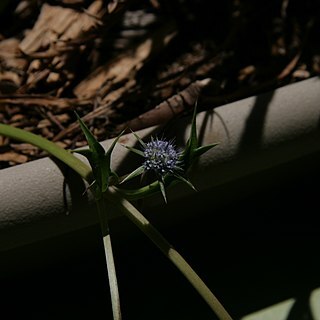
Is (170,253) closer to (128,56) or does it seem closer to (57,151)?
(57,151)

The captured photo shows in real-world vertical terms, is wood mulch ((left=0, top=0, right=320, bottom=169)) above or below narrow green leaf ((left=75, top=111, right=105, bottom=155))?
above

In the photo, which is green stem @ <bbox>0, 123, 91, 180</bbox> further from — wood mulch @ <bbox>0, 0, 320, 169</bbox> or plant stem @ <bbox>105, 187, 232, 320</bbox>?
wood mulch @ <bbox>0, 0, 320, 169</bbox>

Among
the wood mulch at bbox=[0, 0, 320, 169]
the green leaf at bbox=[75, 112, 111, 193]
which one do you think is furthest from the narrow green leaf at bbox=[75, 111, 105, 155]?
the wood mulch at bbox=[0, 0, 320, 169]

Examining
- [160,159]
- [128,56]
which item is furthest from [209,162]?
[128,56]

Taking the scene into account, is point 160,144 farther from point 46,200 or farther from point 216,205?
point 216,205

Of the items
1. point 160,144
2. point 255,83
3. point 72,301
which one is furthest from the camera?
point 255,83

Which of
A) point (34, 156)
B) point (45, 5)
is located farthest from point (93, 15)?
point (34, 156)
